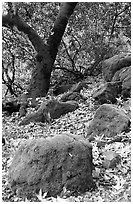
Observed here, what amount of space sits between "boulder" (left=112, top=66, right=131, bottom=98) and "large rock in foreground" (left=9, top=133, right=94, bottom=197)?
2376 mm

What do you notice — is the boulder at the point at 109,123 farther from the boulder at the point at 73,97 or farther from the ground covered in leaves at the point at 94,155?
the boulder at the point at 73,97

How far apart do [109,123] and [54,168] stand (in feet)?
4.43

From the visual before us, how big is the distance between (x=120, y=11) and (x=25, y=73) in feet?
10.5

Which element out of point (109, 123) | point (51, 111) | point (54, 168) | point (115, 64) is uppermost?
point (115, 64)

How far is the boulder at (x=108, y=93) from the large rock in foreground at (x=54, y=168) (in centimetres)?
234

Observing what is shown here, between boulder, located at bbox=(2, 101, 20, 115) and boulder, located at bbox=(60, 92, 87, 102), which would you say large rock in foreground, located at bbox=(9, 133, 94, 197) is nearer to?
boulder, located at bbox=(60, 92, 87, 102)

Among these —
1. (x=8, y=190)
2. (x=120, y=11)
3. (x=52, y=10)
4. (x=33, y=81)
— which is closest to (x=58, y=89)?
(x=33, y=81)

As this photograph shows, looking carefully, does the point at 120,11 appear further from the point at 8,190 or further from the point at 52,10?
the point at 8,190

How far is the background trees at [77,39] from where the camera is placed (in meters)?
8.37

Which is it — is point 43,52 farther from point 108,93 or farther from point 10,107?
point 108,93

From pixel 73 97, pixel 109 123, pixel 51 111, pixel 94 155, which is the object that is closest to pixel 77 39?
pixel 73 97

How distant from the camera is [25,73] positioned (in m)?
9.31

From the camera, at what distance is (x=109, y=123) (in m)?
4.15

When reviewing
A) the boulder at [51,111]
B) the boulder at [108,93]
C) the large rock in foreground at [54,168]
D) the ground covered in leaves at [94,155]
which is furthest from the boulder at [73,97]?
the large rock in foreground at [54,168]
